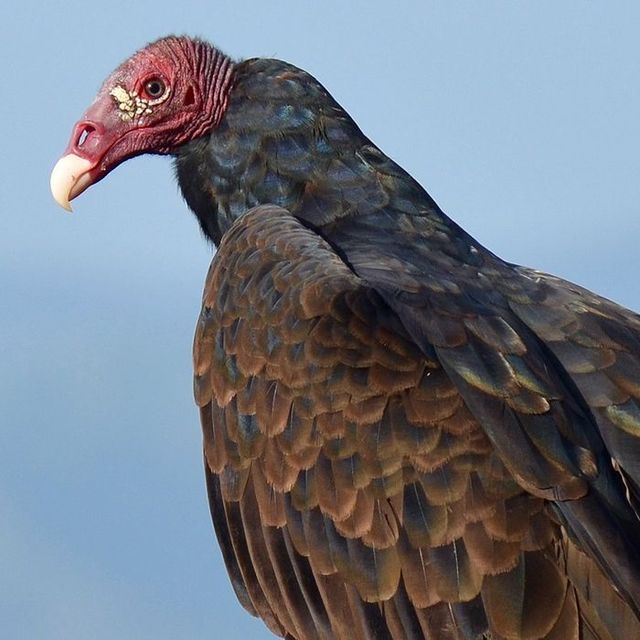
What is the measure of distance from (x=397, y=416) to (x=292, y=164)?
5.79 feet

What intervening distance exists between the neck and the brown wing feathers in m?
0.61

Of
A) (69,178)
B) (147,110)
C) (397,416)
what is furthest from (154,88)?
(397,416)

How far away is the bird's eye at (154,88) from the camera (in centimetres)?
727

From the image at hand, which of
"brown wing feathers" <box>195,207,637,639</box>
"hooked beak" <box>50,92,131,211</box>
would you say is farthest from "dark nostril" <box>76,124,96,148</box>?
"brown wing feathers" <box>195,207,637,639</box>

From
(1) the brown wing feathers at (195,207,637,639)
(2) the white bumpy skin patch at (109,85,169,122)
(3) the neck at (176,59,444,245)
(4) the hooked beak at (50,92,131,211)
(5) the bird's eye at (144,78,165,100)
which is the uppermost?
(5) the bird's eye at (144,78,165,100)

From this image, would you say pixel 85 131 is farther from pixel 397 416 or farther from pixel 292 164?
pixel 397 416

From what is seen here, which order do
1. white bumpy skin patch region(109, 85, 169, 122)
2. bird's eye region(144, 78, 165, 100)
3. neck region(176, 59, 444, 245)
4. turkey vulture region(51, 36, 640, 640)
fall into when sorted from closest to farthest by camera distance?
turkey vulture region(51, 36, 640, 640)
neck region(176, 59, 444, 245)
white bumpy skin patch region(109, 85, 169, 122)
bird's eye region(144, 78, 165, 100)

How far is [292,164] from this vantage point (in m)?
6.64

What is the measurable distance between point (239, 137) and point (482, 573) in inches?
103

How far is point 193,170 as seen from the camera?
710 centimetres

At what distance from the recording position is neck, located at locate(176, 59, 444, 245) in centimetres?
659

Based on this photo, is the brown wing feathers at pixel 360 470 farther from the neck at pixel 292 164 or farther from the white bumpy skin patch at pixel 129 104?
the white bumpy skin patch at pixel 129 104

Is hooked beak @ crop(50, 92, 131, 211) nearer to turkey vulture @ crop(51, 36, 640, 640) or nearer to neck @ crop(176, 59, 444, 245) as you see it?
neck @ crop(176, 59, 444, 245)

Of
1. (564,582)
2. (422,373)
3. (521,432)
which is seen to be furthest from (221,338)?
(564,582)
